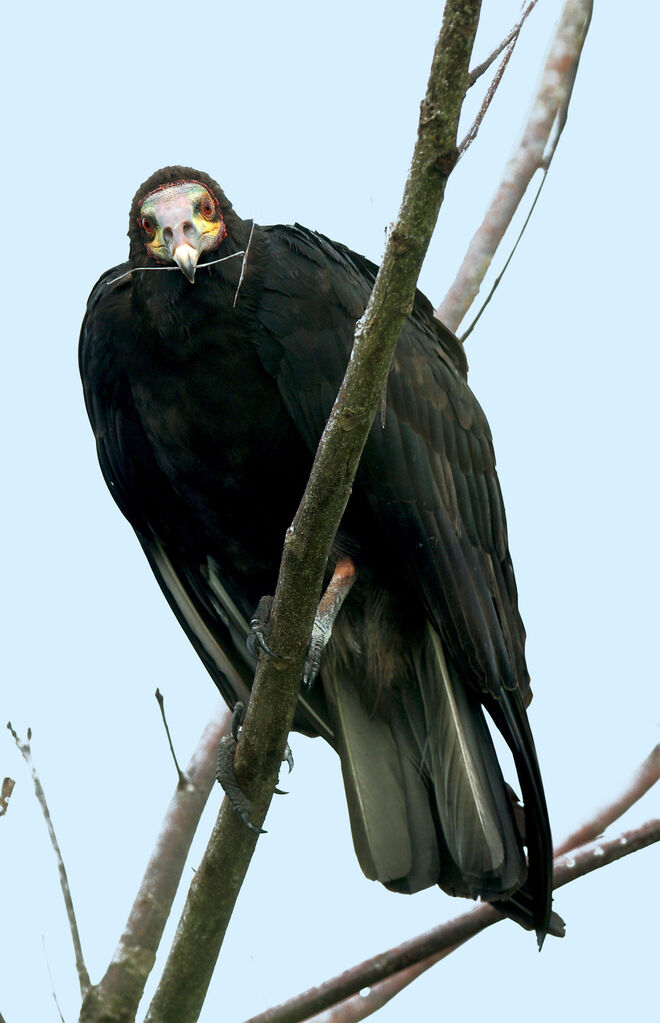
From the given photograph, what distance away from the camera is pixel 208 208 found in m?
3.90

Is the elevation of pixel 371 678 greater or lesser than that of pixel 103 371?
lesser

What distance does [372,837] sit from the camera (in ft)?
12.5

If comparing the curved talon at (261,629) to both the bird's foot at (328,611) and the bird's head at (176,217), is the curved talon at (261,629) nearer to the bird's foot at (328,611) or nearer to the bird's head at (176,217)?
the bird's foot at (328,611)

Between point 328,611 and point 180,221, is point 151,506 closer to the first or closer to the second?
point 328,611

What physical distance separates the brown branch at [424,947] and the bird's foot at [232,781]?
0.45 meters

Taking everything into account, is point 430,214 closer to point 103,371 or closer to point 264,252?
point 264,252

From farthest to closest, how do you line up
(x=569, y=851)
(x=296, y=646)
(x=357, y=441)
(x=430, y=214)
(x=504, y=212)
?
(x=504, y=212)
(x=569, y=851)
(x=296, y=646)
(x=357, y=441)
(x=430, y=214)

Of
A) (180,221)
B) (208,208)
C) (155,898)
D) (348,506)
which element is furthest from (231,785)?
(208,208)

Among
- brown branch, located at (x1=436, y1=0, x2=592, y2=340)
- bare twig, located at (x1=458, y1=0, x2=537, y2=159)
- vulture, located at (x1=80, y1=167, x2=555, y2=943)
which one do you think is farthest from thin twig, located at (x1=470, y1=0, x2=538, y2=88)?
brown branch, located at (x1=436, y1=0, x2=592, y2=340)

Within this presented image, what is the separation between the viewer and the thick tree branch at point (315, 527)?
236 centimetres

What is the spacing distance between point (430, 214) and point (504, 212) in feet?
8.55

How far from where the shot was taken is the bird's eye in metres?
3.88

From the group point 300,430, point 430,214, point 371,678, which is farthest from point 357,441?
point 371,678

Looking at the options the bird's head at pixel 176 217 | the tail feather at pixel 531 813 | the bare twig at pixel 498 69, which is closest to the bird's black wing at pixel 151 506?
the bird's head at pixel 176 217
